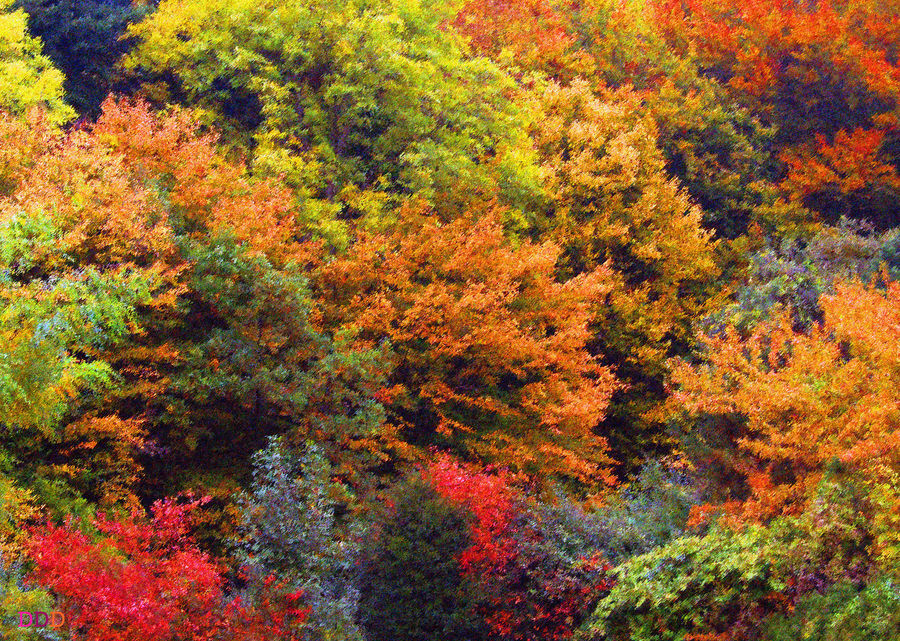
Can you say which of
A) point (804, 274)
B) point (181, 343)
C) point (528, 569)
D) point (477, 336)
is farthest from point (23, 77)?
point (804, 274)

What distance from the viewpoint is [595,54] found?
3450 cm

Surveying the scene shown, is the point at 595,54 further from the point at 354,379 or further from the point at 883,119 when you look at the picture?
the point at 354,379

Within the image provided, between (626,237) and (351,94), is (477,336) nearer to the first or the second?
(351,94)

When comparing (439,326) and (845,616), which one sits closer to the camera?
(845,616)

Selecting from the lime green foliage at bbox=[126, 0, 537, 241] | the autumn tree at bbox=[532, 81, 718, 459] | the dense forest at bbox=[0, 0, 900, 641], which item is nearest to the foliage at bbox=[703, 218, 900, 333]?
the dense forest at bbox=[0, 0, 900, 641]

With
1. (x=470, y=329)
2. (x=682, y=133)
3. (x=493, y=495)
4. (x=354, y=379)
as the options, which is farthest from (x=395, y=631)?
(x=682, y=133)

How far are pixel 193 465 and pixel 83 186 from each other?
540 centimetres

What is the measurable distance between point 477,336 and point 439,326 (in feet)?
2.71

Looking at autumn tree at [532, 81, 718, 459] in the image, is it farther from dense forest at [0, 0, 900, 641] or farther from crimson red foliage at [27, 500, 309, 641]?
crimson red foliage at [27, 500, 309, 641]

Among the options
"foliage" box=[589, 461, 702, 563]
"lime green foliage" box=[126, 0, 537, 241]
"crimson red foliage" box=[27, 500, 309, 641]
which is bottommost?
"foliage" box=[589, 461, 702, 563]

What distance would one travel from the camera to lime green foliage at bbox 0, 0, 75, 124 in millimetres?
22422

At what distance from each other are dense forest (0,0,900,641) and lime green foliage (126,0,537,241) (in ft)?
0.42

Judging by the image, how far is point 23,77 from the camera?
2320cm

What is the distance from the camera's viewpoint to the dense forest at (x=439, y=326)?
1361 centimetres
